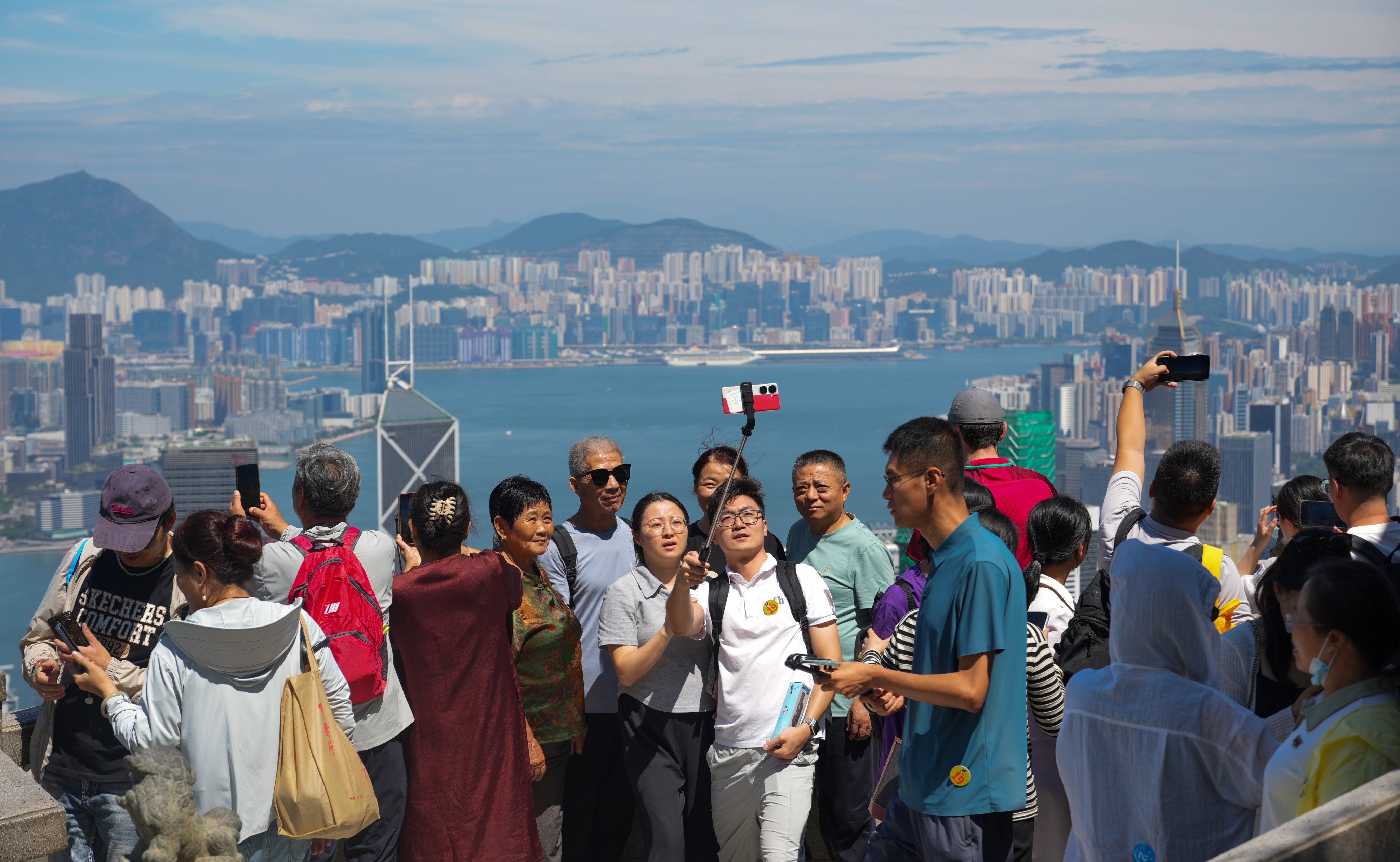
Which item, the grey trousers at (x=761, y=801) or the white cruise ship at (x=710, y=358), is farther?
the white cruise ship at (x=710, y=358)

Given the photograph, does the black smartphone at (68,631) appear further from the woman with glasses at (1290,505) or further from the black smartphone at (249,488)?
the woman with glasses at (1290,505)

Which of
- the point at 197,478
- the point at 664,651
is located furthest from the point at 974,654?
the point at 197,478

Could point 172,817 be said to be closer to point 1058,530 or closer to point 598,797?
point 598,797

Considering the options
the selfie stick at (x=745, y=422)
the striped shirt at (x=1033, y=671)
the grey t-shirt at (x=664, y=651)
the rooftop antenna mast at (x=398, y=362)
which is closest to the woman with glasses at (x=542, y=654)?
the grey t-shirt at (x=664, y=651)

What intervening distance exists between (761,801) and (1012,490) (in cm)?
106

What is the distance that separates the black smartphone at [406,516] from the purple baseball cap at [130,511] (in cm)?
51

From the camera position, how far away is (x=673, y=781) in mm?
2725

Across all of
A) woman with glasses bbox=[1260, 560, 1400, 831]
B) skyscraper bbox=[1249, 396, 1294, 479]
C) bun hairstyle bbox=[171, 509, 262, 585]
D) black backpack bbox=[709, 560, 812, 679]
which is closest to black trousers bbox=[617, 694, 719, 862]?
black backpack bbox=[709, 560, 812, 679]

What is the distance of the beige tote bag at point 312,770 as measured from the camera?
2.23m

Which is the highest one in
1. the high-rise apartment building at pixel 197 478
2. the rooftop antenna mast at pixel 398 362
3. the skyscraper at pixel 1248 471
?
the rooftop antenna mast at pixel 398 362

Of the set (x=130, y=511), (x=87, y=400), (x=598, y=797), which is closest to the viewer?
(x=130, y=511)

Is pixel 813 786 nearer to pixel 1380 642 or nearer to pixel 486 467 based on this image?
pixel 1380 642

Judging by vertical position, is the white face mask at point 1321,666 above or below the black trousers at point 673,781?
above

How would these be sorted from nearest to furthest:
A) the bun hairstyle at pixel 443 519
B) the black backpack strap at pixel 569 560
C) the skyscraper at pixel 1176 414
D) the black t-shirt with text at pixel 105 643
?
the black t-shirt with text at pixel 105 643 → the bun hairstyle at pixel 443 519 → the black backpack strap at pixel 569 560 → the skyscraper at pixel 1176 414
